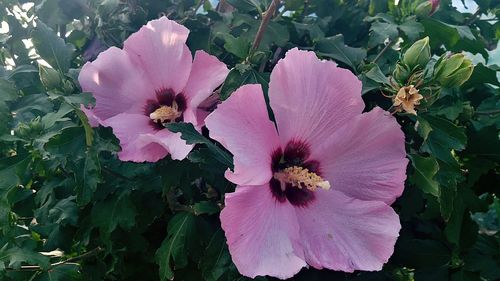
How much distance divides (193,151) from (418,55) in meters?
0.33

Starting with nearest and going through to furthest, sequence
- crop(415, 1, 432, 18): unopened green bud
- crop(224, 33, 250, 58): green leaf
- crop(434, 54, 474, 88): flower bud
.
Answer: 1. crop(434, 54, 474, 88): flower bud
2. crop(224, 33, 250, 58): green leaf
3. crop(415, 1, 432, 18): unopened green bud

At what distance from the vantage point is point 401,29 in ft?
2.94

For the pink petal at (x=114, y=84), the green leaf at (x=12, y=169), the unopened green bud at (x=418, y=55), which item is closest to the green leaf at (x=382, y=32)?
the unopened green bud at (x=418, y=55)

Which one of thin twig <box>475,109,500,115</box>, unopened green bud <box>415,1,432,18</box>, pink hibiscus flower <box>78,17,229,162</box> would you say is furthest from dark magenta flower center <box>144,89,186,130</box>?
thin twig <box>475,109,500,115</box>

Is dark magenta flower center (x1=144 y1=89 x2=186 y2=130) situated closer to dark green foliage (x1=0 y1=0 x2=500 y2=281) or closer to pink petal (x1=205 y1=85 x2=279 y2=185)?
dark green foliage (x1=0 y1=0 x2=500 y2=281)

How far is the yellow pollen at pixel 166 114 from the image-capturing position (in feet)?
2.62

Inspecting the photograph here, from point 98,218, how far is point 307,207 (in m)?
0.36

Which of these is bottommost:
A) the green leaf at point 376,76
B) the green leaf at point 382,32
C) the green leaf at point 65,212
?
the green leaf at point 65,212

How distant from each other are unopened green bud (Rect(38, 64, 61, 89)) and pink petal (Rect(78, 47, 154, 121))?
5 centimetres

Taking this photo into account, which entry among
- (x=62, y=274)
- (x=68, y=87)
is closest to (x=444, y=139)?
(x=68, y=87)

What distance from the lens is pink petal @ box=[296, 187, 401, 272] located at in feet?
2.21

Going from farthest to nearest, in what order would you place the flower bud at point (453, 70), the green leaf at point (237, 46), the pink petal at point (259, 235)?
the green leaf at point (237, 46) < the flower bud at point (453, 70) < the pink petal at point (259, 235)

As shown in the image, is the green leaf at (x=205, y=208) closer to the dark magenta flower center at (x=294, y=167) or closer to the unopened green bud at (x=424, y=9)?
the dark magenta flower center at (x=294, y=167)

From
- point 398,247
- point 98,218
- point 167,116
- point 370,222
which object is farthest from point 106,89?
point 398,247
